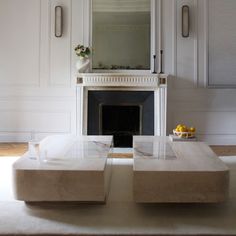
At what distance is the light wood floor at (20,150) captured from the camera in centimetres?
404

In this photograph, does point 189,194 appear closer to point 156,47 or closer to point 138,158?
point 138,158

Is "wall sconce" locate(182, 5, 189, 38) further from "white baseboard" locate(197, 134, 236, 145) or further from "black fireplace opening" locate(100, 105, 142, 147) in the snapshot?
"white baseboard" locate(197, 134, 236, 145)

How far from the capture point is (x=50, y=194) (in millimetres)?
1956

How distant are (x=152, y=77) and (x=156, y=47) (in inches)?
19.0

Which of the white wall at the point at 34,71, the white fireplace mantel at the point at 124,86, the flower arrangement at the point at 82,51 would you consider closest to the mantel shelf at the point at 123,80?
the white fireplace mantel at the point at 124,86

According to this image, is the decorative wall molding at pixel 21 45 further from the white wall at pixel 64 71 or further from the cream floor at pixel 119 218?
→ the cream floor at pixel 119 218

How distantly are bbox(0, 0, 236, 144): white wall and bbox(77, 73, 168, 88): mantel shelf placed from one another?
295mm

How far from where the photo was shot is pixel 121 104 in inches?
182

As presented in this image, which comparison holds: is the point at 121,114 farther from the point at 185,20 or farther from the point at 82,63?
the point at 185,20

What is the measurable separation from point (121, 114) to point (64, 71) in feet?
3.26

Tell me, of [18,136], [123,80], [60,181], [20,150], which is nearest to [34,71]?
[18,136]

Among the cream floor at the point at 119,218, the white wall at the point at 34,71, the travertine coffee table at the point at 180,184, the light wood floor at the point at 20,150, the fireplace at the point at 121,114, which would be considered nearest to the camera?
the cream floor at the point at 119,218

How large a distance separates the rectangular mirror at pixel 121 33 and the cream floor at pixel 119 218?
2.63 metres

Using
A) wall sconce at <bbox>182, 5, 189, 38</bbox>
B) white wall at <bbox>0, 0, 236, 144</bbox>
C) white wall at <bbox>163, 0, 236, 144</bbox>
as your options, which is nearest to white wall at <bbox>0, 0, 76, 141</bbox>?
white wall at <bbox>0, 0, 236, 144</bbox>
